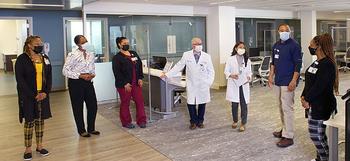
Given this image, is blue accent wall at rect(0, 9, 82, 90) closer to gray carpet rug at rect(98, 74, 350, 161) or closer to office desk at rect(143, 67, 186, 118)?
gray carpet rug at rect(98, 74, 350, 161)

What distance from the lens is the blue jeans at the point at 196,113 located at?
202 inches

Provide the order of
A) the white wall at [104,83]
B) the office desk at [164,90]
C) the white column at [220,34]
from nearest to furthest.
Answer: the office desk at [164,90] < the white wall at [104,83] < the white column at [220,34]

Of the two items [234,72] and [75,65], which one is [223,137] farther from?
[75,65]

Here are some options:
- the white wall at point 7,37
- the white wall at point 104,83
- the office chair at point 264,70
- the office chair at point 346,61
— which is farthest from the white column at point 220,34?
the white wall at point 7,37

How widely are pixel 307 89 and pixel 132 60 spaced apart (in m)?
2.67

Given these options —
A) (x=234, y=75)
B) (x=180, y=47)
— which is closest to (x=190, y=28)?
(x=180, y=47)

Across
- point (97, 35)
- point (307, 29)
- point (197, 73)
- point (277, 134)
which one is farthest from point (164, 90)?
point (307, 29)

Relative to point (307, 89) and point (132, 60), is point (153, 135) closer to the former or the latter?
point (132, 60)

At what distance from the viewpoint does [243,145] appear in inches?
172

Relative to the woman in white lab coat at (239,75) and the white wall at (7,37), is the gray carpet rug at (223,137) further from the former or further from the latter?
the white wall at (7,37)

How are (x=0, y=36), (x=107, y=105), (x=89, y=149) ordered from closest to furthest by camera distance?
1. (x=89, y=149)
2. (x=107, y=105)
3. (x=0, y=36)

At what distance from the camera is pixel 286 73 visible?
407 centimetres

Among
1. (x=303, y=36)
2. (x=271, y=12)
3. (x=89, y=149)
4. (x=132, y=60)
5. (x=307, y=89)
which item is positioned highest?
(x=271, y=12)

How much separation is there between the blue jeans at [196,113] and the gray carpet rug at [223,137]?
0.53 feet
